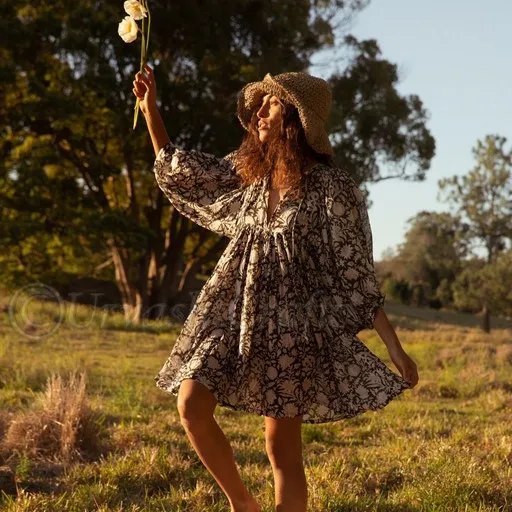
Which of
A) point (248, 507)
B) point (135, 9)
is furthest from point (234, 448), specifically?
point (135, 9)

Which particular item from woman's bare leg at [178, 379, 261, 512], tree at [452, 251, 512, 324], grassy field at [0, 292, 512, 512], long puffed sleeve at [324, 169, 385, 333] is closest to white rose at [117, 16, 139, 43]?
long puffed sleeve at [324, 169, 385, 333]

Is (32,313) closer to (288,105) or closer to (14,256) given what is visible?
(14,256)

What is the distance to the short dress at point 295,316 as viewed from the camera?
131 inches

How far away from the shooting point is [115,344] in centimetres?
1425

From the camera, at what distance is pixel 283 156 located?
359cm

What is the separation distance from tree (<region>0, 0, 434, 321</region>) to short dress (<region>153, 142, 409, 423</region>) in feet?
52.1

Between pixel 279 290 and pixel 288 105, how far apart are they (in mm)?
856

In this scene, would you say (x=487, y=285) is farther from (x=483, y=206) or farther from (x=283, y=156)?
(x=283, y=156)

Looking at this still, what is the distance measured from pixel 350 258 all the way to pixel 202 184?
2.94ft

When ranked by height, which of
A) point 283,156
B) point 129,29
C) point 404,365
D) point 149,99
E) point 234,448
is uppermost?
point 129,29

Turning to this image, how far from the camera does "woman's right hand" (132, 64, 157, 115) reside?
13.1ft

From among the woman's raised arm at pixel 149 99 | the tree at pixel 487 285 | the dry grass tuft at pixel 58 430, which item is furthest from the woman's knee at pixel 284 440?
the tree at pixel 487 285

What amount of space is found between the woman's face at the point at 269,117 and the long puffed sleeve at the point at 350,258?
0.41 metres

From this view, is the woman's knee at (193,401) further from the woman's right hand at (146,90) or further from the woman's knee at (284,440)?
the woman's right hand at (146,90)
